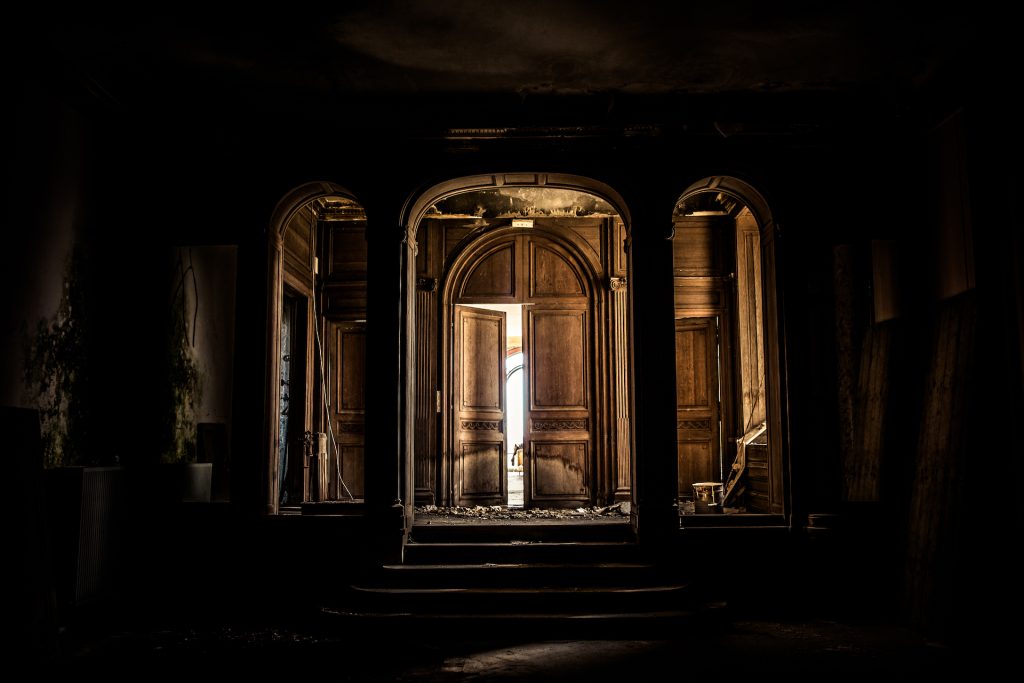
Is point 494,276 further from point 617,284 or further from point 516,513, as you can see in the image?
point 516,513

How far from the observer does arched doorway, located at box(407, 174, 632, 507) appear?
7.92 metres

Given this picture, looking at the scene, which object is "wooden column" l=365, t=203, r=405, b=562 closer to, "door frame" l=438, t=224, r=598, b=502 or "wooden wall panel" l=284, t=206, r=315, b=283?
"wooden wall panel" l=284, t=206, r=315, b=283

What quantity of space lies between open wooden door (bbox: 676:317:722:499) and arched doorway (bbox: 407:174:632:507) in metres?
0.75

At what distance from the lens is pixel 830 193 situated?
5496mm

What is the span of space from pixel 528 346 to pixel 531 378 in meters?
0.35

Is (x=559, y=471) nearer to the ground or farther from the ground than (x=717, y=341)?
nearer to the ground

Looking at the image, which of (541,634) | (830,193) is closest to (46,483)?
(541,634)

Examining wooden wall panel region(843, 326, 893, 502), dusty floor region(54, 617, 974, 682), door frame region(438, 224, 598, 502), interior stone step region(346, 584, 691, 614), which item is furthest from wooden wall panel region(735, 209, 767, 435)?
→ interior stone step region(346, 584, 691, 614)

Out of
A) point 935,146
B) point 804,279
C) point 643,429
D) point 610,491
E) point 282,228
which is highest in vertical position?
point 935,146

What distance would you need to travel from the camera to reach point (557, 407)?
8.09 m

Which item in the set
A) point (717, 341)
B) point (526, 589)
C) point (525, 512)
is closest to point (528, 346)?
point (525, 512)
